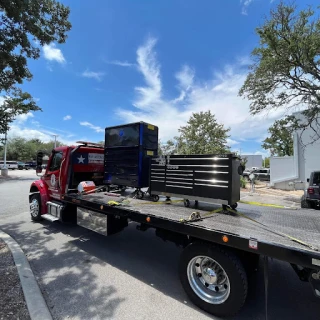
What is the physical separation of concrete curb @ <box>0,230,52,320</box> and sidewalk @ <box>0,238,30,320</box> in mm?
54

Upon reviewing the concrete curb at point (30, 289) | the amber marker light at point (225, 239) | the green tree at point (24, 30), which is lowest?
the concrete curb at point (30, 289)

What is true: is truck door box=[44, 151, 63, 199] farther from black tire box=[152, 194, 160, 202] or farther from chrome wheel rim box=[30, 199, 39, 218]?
black tire box=[152, 194, 160, 202]

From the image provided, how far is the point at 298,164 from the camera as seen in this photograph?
776 inches

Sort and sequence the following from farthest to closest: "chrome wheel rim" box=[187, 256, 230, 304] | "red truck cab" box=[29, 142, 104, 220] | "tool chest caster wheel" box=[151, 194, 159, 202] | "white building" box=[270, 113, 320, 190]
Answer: "white building" box=[270, 113, 320, 190], "red truck cab" box=[29, 142, 104, 220], "tool chest caster wheel" box=[151, 194, 159, 202], "chrome wheel rim" box=[187, 256, 230, 304]

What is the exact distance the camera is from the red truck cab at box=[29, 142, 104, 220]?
591 cm

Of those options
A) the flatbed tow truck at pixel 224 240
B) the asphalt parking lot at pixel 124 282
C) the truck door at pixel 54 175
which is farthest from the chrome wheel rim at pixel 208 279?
the truck door at pixel 54 175

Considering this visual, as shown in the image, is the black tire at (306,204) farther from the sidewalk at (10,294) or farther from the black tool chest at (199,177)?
the sidewalk at (10,294)

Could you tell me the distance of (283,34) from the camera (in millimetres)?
10164

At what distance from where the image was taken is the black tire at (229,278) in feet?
8.41

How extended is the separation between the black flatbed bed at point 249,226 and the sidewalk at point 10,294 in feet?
5.45

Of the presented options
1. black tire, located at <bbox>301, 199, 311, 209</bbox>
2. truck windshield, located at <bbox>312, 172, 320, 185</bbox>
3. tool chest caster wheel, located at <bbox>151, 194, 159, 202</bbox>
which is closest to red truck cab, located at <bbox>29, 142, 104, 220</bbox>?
tool chest caster wheel, located at <bbox>151, 194, 159, 202</bbox>

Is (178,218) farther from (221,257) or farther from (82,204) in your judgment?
(82,204)

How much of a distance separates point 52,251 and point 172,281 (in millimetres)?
2734

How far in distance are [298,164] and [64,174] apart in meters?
20.3
